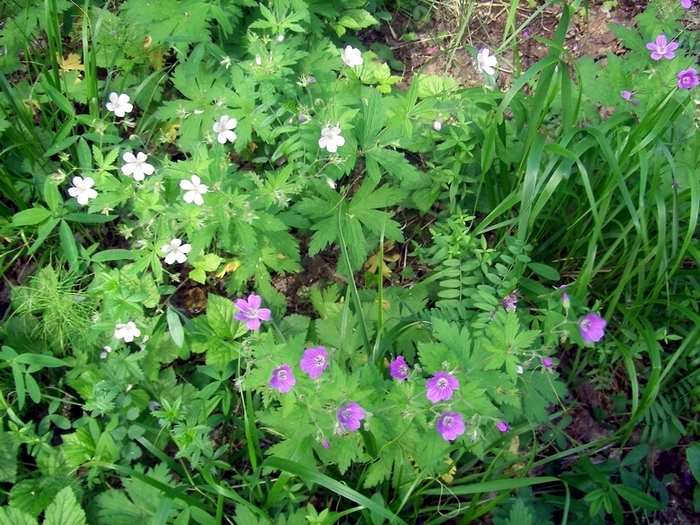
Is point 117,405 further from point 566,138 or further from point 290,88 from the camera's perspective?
point 566,138


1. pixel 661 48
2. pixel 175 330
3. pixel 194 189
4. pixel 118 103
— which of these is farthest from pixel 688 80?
pixel 118 103

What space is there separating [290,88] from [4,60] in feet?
5.37

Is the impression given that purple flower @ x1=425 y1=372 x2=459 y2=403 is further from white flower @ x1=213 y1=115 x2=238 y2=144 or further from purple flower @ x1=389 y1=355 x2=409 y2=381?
white flower @ x1=213 y1=115 x2=238 y2=144

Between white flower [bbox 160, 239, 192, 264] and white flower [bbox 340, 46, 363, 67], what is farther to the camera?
white flower [bbox 340, 46, 363, 67]

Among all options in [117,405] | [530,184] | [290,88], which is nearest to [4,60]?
[290,88]

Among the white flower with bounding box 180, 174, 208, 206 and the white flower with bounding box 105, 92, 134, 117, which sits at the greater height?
the white flower with bounding box 105, 92, 134, 117

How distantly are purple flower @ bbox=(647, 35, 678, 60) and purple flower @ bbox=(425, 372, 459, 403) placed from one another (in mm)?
1701

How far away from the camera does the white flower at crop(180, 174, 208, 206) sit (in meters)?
1.91

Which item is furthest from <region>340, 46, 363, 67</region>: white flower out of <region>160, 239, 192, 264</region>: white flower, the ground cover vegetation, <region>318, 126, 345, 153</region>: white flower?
<region>160, 239, 192, 264</region>: white flower

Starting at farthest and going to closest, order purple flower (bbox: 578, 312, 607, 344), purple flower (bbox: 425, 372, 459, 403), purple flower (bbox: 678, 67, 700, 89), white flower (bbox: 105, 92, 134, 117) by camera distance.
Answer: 1. white flower (bbox: 105, 92, 134, 117)
2. purple flower (bbox: 678, 67, 700, 89)
3. purple flower (bbox: 578, 312, 607, 344)
4. purple flower (bbox: 425, 372, 459, 403)

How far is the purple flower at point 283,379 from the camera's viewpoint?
5.66 ft

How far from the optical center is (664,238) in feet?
6.49

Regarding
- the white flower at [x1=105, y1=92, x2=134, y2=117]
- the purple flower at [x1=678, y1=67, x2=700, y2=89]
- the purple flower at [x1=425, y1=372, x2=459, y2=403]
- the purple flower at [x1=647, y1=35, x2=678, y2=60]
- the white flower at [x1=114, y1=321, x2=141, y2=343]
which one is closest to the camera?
the purple flower at [x1=425, y1=372, x2=459, y2=403]

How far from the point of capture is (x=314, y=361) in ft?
5.74
